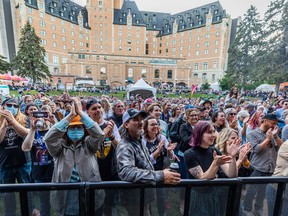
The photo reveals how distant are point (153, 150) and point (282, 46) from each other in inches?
1204

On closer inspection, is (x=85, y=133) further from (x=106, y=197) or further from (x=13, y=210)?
(x=13, y=210)

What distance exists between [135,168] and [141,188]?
252 mm

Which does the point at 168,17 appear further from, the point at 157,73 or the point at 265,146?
the point at 265,146

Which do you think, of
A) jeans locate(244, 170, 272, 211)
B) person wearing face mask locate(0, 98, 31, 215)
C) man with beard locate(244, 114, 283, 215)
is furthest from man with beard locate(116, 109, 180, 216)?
man with beard locate(244, 114, 283, 215)

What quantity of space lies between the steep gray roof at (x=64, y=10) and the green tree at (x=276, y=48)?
197 feet

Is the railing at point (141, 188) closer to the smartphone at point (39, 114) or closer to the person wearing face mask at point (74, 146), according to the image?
the person wearing face mask at point (74, 146)

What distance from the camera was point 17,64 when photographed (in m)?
33.5

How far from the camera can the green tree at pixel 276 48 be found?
24.1m

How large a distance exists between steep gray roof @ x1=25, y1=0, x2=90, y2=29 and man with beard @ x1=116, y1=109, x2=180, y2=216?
6778 centimetres

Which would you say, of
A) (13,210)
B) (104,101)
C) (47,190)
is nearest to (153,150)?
(47,190)

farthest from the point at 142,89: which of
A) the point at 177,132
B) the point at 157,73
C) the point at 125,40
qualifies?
the point at 125,40

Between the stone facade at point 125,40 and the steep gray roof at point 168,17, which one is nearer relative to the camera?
the stone facade at point 125,40

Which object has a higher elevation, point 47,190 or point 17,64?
Result: point 17,64

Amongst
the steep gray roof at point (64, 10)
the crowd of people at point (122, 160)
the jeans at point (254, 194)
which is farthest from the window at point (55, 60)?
the jeans at point (254, 194)
